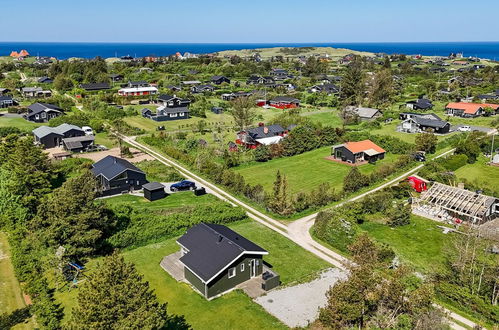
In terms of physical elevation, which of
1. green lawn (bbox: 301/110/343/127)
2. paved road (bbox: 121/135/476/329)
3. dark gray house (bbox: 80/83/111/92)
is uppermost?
dark gray house (bbox: 80/83/111/92)

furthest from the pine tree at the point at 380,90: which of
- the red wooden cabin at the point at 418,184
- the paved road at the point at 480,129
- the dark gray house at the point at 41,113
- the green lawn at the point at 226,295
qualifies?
the green lawn at the point at 226,295

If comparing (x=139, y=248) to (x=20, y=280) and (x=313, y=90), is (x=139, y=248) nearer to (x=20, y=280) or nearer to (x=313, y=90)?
(x=20, y=280)

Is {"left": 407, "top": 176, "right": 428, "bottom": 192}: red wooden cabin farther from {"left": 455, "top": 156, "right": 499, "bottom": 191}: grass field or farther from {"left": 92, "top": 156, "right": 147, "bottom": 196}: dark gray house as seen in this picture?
{"left": 92, "top": 156, "right": 147, "bottom": 196}: dark gray house

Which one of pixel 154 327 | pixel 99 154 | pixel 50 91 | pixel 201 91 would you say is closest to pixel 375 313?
pixel 154 327

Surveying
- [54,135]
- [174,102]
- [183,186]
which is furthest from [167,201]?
[174,102]

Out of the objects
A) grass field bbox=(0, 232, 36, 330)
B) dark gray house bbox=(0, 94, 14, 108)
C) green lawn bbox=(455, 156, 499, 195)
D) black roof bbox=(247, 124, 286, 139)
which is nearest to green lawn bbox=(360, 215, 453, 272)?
green lawn bbox=(455, 156, 499, 195)
